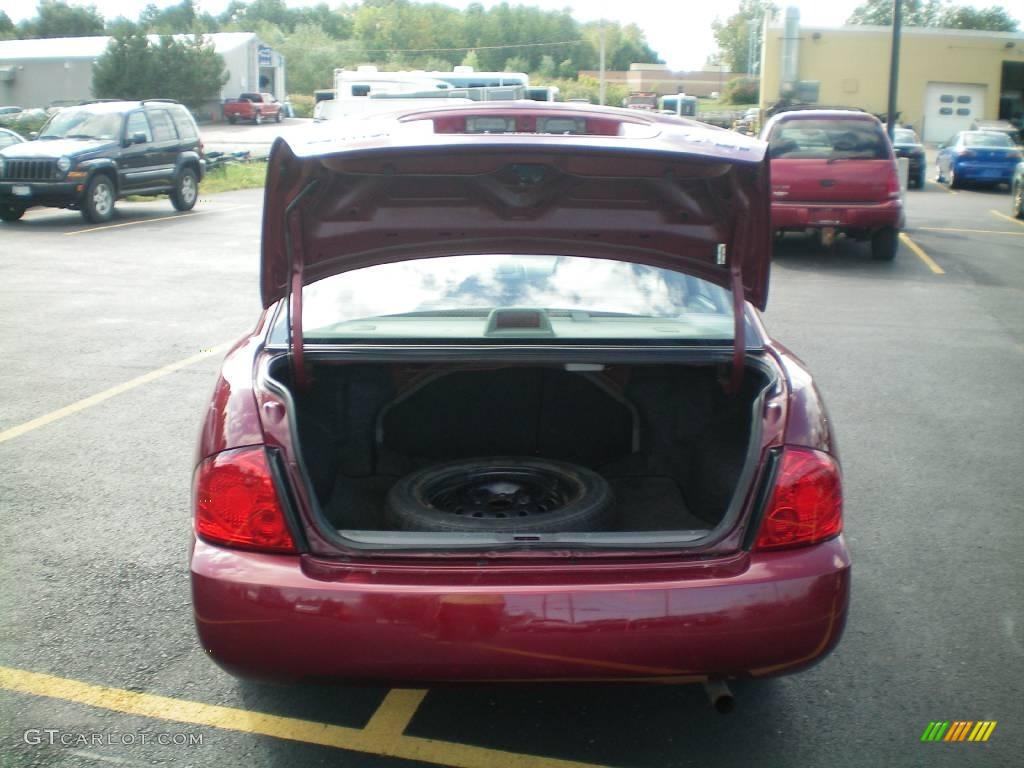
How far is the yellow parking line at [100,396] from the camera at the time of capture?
6453 mm

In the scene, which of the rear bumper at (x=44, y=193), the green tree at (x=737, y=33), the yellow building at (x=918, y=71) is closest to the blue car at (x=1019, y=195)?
the rear bumper at (x=44, y=193)

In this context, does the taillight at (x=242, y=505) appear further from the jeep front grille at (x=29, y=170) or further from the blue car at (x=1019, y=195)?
the blue car at (x=1019, y=195)

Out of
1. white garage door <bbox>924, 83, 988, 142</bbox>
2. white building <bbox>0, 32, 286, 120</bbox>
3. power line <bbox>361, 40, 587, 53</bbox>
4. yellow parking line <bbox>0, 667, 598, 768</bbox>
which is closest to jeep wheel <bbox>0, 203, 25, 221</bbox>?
yellow parking line <bbox>0, 667, 598, 768</bbox>

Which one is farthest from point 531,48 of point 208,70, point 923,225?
point 923,225

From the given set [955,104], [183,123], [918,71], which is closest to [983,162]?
[183,123]

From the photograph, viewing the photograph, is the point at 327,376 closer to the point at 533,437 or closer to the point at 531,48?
the point at 533,437

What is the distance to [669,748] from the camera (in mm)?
3176

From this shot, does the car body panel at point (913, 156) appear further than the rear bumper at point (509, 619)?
Yes

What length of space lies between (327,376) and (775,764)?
197cm

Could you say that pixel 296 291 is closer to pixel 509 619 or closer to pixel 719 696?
pixel 509 619

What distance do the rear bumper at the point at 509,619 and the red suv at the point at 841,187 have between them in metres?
11.1

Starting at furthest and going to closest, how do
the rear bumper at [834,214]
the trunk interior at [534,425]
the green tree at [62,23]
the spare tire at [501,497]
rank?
1. the green tree at [62,23]
2. the rear bumper at [834,214]
3. the trunk interior at [534,425]
4. the spare tire at [501,497]

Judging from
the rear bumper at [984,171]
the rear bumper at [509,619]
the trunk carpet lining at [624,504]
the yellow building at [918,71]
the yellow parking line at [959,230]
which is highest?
the yellow building at [918,71]

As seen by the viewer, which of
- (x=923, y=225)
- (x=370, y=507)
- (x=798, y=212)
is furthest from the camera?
(x=923, y=225)
